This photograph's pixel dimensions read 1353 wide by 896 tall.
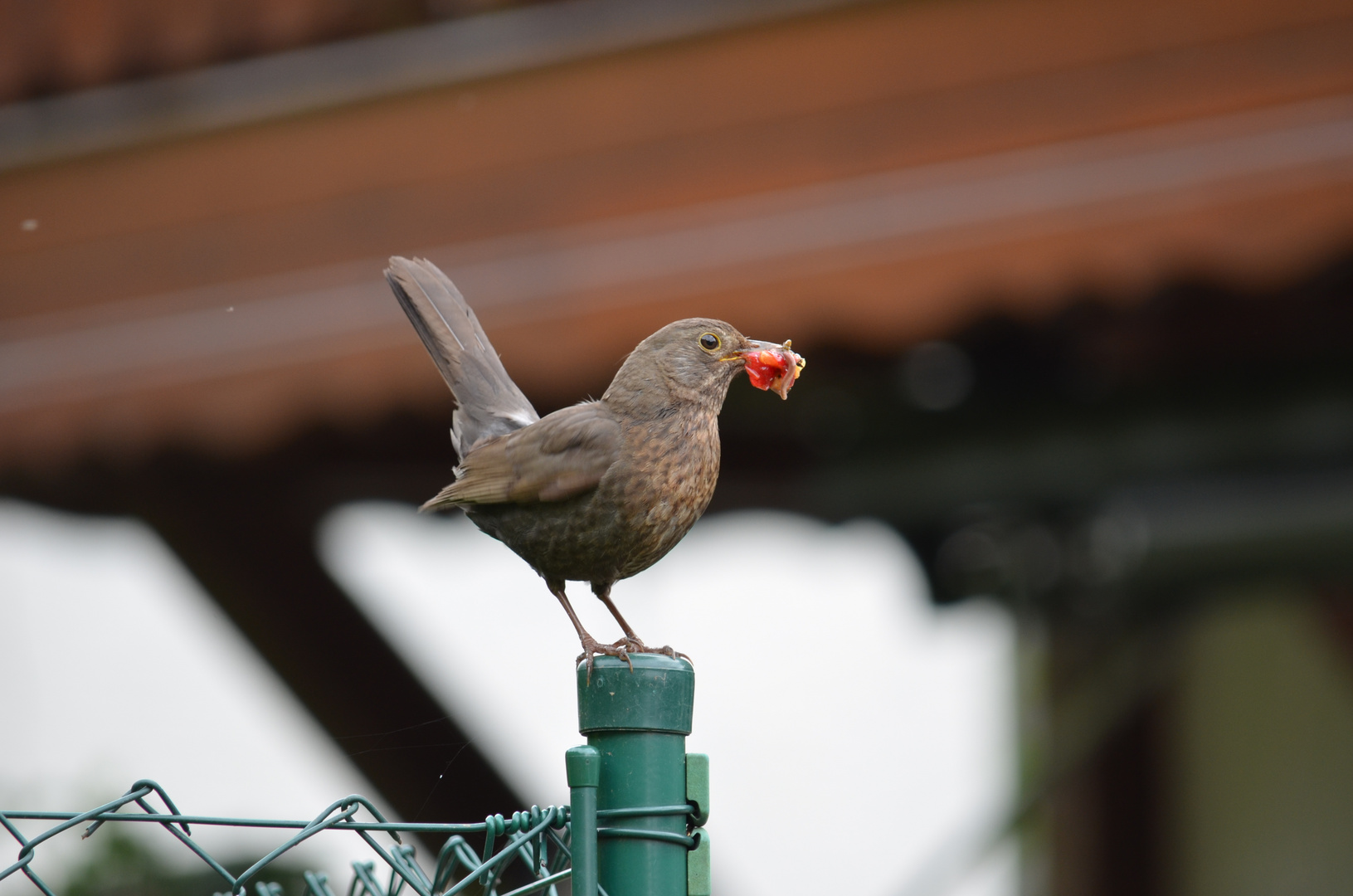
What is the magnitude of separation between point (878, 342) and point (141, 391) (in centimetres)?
195

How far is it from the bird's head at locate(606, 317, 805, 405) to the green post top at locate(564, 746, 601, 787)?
62 centimetres

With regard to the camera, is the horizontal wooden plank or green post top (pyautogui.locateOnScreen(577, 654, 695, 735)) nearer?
green post top (pyautogui.locateOnScreen(577, 654, 695, 735))

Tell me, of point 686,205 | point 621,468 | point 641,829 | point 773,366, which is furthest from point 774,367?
point 686,205

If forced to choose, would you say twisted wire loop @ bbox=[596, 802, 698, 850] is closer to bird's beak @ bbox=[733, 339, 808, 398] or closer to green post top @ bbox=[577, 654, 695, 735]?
green post top @ bbox=[577, 654, 695, 735]

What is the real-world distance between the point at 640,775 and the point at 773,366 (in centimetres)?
68

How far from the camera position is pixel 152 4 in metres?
3.95

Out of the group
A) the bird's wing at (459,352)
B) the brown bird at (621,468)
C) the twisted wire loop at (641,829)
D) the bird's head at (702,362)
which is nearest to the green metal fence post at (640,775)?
the twisted wire loop at (641,829)

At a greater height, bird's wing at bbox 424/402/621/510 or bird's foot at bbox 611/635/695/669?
bird's wing at bbox 424/402/621/510

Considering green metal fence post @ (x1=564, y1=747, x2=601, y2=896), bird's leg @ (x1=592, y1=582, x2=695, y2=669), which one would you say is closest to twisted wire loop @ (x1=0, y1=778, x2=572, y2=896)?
green metal fence post @ (x1=564, y1=747, x2=601, y2=896)

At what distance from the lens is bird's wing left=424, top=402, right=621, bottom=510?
76.1 inches

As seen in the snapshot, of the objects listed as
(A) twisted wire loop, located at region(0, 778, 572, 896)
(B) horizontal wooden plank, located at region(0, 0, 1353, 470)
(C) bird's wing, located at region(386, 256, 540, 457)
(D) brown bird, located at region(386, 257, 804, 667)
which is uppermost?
(B) horizontal wooden plank, located at region(0, 0, 1353, 470)

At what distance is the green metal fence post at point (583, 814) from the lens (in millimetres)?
1534

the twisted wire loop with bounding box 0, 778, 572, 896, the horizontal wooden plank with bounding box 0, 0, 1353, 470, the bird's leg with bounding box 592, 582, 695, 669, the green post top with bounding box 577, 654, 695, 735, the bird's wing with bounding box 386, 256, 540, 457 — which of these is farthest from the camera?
the horizontal wooden plank with bounding box 0, 0, 1353, 470

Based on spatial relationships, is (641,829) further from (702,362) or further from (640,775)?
(702,362)
